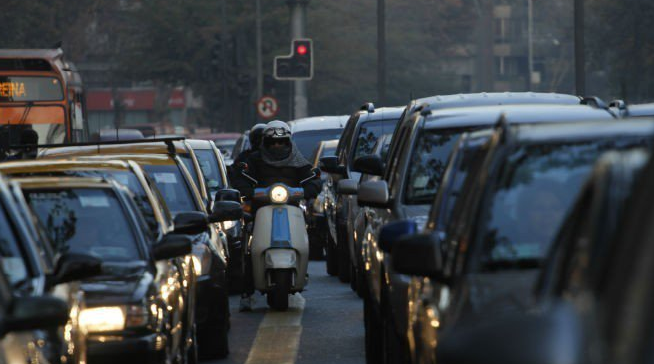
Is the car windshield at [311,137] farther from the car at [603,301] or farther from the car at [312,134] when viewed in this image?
the car at [603,301]

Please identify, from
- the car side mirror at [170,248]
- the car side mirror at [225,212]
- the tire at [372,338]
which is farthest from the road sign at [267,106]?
the car side mirror at [170,248]

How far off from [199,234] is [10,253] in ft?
15.8

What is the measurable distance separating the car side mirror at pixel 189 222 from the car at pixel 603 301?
6673 mm

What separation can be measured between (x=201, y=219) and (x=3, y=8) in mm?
44324

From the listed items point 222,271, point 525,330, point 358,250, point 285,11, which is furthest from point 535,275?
point 285,11

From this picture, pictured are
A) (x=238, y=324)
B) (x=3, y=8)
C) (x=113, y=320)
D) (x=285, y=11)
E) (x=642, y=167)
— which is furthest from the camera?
(x=285, y=11)

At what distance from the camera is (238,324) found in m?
13.8

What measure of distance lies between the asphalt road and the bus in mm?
14047

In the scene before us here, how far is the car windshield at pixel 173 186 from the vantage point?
1301 cm

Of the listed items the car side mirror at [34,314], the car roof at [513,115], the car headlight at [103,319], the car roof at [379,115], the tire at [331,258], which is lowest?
the tire at [331,258]

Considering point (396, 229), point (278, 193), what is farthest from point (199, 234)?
point (396, 229)

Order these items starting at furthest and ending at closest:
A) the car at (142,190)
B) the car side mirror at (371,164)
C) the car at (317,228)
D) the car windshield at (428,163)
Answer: the car at (317,228)
the car side mirror at (371,164)
the car windshield at (428,163)
the car at (142,190)

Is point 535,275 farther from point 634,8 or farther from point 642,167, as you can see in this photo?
point 634,8

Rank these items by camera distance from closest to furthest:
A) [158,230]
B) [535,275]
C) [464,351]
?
[464,351] < [535,275] < [158,230]
